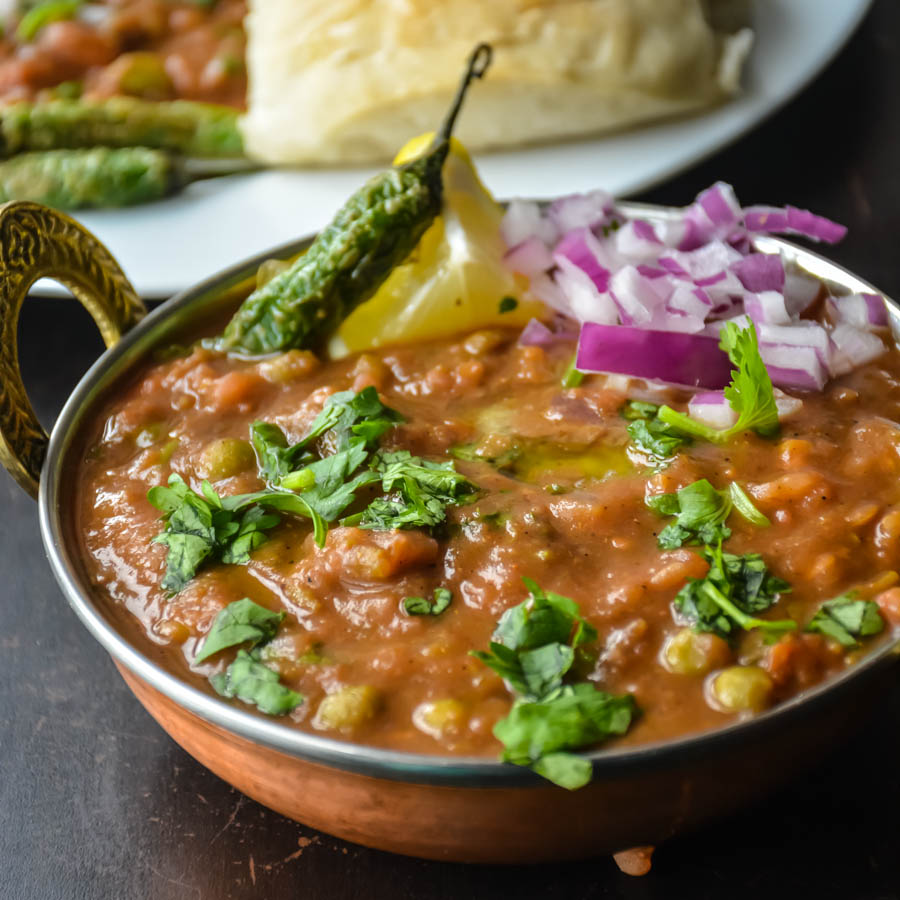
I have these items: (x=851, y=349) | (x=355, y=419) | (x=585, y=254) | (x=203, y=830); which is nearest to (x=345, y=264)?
(x=355, y=419)

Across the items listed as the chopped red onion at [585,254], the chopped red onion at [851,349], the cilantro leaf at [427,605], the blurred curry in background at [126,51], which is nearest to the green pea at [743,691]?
the cilantro leaf at [427,605]

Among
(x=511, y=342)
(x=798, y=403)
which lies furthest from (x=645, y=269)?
(x=798, y=403)

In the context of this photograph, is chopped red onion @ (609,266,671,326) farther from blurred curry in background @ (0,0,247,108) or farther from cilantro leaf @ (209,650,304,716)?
blurred curry in background @ (0,0,247,108)

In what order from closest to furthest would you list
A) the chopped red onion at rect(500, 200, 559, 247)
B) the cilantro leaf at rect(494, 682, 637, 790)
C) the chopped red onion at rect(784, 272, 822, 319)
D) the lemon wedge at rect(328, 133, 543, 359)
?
the cilantro leaf at rect(494, 682, 637, 790)
the chopped red onion at rect(784, 272, 822, 319)
the lemon wedge at rect(328, 133, 543, 359)
the chopped red onion at rect(500, 200, 559, 247)

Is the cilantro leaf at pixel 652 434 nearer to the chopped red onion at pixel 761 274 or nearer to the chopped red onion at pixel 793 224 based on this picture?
the chopped red onion at pixel 761 274

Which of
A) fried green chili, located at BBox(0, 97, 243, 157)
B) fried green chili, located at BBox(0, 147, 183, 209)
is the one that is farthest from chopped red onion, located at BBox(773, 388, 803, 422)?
fried green chili, located at BBox(0, 97, 243, 157)

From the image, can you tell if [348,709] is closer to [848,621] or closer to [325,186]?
[848,621]
